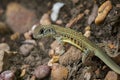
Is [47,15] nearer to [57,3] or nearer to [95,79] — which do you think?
[57,3]

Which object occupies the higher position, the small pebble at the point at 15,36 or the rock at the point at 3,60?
the small pebble at the point at 15,36

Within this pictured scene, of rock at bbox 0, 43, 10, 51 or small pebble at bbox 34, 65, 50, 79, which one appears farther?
rock at bbox 0, 43, 10, 51

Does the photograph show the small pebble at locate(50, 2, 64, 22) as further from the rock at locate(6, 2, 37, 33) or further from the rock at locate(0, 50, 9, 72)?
the rock at locate(0, 50, 9, 72)

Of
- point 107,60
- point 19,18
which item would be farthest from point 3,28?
point 107,60

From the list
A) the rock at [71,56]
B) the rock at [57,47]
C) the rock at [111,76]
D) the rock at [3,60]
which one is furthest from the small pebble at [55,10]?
the rock at [111,76]

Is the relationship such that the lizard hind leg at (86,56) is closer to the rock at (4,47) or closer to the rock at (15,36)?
the rock at (4,47)

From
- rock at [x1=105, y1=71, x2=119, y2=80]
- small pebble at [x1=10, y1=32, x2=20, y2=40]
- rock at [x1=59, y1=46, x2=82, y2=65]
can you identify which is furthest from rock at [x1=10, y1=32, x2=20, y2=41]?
rock at [x1=105, y1=71, x2=119, y2=80]
